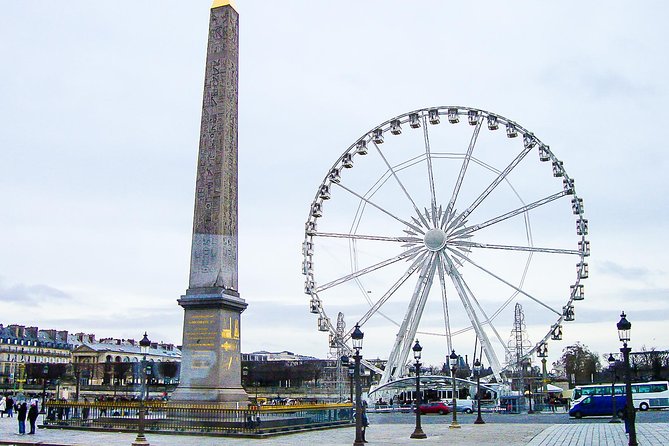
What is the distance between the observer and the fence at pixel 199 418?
20.9 m

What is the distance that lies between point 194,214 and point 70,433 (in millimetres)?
7125

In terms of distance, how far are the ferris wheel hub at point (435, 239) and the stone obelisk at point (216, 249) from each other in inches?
623

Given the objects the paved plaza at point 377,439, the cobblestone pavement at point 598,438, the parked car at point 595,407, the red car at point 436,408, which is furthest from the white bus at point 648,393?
the paved plaza at point 377,439

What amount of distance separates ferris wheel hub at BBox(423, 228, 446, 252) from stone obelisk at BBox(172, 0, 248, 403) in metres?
15.8

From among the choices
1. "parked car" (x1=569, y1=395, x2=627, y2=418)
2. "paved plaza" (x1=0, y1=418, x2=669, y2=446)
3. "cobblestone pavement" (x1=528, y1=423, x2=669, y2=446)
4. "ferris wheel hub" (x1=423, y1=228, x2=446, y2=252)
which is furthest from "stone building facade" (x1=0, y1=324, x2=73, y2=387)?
"cobblestone pavement" (x1=528, y1=423, x2=669, y2=446)

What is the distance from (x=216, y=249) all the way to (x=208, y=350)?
110 inches

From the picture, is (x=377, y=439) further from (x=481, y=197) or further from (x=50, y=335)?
(x=50, y=335)

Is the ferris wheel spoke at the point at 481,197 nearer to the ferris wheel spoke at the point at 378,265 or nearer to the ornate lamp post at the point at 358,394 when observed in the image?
the ferris wheel spoke at the point at 378,265

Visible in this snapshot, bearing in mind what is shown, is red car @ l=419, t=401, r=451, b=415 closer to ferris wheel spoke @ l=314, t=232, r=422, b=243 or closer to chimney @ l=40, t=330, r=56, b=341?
ferris wheel spoke @ l=314, t=232, r=422, b=243

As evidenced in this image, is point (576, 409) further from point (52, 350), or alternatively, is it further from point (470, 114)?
point (52, 350)

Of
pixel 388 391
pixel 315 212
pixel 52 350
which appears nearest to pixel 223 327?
pixel 315 212

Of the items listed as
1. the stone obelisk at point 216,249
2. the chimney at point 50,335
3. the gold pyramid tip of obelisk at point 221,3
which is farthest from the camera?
the chimney at point 50,335

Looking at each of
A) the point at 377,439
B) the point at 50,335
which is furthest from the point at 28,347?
the point at 377,439

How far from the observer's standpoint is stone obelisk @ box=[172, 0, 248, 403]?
21719mm
